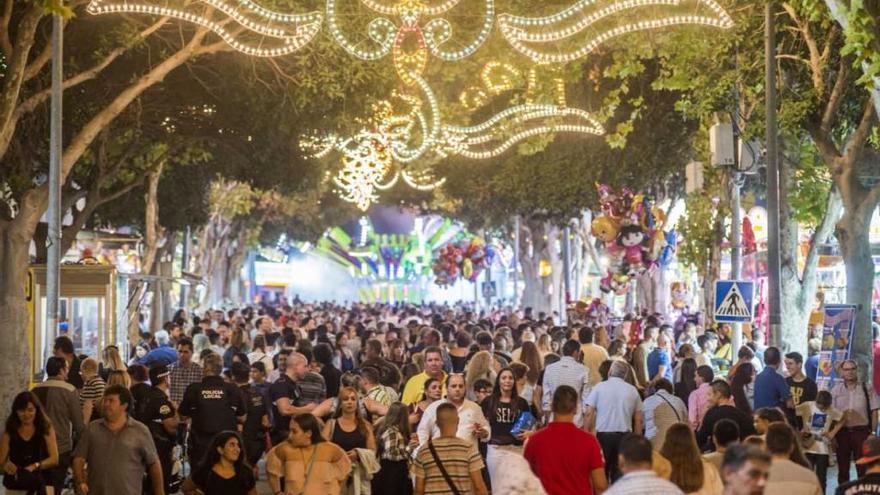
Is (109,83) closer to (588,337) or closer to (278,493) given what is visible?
(588,337)

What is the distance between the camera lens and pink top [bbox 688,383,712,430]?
49.1 ft

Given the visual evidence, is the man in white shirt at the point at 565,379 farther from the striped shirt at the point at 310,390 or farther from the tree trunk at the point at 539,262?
the tree trunk at the point at 539,262

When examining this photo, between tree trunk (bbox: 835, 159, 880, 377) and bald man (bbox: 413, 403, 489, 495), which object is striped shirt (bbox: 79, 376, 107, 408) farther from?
tree trunk (bbox: 835, 159, 880, 377)

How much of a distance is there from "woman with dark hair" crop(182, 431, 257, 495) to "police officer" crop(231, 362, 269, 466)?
4328 millimetres

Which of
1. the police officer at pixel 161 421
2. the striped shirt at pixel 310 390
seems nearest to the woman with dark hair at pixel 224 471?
the police officer at pixel 161 421

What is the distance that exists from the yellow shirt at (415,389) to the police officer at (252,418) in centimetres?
143

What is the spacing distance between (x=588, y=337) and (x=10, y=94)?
765 cm

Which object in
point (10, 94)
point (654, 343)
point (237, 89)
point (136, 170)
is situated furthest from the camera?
point (136, 170)

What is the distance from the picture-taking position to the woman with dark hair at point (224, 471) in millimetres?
10625

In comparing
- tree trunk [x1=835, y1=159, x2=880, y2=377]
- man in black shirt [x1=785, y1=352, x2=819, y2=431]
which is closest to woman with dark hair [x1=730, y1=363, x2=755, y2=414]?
man in black shirt [x1=785, y1=352, x2=819, y2=431]

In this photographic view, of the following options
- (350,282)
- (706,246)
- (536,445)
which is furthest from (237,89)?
(350,282)

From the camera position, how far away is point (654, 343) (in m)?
23.1

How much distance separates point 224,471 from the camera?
35.0 feet

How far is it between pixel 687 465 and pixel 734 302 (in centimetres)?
1070
